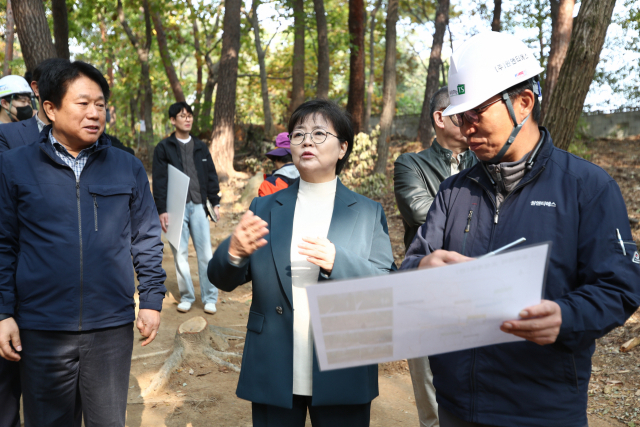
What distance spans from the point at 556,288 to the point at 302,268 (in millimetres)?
1106

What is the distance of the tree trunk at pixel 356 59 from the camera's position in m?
15.2

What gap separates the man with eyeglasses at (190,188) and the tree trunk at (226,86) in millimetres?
7083

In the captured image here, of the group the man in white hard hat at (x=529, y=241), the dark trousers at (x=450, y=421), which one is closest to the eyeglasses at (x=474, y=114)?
the man in white hard hat at (x=529, y=241)

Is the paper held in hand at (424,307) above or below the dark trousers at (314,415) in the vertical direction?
above

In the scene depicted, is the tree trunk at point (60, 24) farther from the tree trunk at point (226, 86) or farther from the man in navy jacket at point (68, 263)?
the man in navy jacket at point (68, 263)

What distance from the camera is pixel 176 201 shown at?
226 inches

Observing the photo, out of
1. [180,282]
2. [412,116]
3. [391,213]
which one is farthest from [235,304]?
[412,116]

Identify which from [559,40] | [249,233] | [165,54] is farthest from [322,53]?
[249,233]

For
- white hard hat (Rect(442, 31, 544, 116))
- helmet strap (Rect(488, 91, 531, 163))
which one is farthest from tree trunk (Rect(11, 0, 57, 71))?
helmet strap (Rect(488, 91, 531, 163))

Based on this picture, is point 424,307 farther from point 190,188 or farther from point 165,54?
point 165,54

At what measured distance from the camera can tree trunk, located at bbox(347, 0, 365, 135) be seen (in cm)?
1516

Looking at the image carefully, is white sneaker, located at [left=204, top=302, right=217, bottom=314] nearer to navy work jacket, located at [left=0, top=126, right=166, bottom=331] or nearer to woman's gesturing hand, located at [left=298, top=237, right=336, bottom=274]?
navy work jacket, located at [left=0, top=126, right=166, bottom=331]

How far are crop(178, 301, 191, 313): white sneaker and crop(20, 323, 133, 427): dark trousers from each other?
4.05 meters

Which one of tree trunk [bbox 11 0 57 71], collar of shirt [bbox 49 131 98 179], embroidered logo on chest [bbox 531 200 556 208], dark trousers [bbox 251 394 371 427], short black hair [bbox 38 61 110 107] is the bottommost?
dark trousers [bbox 251 394 371 427]
